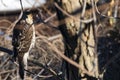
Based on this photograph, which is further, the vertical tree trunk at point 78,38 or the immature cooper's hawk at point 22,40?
the immature cooper's hawk at point 22,40

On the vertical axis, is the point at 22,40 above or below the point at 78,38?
below

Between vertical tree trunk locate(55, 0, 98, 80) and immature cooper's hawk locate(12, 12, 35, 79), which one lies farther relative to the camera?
immature cooper's hawk locate(12, 12, 35, 79)

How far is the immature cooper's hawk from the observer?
3.82m

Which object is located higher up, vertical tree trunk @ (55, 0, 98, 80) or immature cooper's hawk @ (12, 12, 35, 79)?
vertical tree trunk @ (55, 0, 98, 80)

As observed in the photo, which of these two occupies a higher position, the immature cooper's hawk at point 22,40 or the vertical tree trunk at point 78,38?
the vertical tree trunk at point 78,38

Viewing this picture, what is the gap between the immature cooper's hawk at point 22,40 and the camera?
3.82 m

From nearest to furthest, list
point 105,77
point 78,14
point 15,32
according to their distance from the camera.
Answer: point 78,14 < point 15,32 < point 105,77

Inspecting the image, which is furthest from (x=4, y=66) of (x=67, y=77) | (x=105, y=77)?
(x=67, y=77)

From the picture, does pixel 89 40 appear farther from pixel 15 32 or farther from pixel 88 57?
pixel 15 32

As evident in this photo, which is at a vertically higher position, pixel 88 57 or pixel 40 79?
pixel 88 57

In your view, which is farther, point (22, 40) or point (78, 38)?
point (22, 40)

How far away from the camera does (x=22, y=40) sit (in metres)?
4.03

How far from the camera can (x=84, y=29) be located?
2.96 metres

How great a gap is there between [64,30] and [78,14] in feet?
0.49
